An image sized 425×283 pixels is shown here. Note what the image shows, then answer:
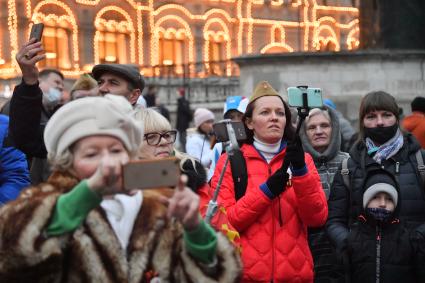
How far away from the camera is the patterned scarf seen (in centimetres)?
621

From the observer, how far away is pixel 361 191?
→ 610 centimetres

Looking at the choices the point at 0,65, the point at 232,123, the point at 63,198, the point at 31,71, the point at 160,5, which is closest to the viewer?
the point at 63,198

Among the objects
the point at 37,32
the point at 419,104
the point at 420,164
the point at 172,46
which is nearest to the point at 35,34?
the point at 37,32

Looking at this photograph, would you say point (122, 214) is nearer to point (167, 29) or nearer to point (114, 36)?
point (114, 36)

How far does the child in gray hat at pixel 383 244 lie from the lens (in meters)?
5.85

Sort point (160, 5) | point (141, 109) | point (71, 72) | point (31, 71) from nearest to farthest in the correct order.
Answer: point (31, 71), point (141, 109), point (71, 72), point (160, 5)

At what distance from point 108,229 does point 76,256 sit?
0.15m

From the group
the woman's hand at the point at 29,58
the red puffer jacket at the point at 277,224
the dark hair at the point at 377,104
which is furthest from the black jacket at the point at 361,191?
the woman's hand at the point at 29,58

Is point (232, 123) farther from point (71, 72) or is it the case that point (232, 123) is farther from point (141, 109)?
A: point (71, 72)

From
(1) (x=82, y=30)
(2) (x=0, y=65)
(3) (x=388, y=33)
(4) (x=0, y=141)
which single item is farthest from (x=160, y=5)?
(4) (x=0, y=141)

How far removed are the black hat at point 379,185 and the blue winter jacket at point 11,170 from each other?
210 centimetres

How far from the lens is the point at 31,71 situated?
5.18 meters

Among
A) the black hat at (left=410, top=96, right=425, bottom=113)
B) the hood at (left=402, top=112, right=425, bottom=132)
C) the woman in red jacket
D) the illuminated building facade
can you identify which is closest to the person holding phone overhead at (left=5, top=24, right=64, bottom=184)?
the woman in red jacket

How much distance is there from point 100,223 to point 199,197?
1.37ft
